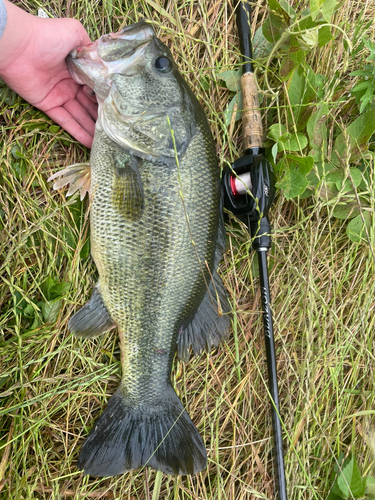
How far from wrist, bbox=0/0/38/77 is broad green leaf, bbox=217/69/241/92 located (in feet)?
3.29

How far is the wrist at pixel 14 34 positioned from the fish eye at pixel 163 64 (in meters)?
0.63

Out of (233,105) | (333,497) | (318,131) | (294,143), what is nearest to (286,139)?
(294,143)

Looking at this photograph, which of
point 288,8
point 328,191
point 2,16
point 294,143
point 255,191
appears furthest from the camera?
point 328,191

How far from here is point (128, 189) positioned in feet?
5.41

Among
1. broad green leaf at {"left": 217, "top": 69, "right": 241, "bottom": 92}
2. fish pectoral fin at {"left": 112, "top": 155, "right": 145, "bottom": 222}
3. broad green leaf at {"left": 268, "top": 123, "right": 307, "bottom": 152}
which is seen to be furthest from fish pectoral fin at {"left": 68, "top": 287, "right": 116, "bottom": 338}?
broad green leaf at {"left": 217, "top": 69, "right": 241, "bottom": 92}

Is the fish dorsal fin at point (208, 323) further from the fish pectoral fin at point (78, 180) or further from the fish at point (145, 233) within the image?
the fish pectoral fin at point (78, 180)

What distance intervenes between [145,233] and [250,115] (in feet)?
2.90

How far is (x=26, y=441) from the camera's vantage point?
1754 mm

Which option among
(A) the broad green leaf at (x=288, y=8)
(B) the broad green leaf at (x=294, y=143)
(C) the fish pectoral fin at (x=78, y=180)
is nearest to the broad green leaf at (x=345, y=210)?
(B) the broad green leaf at (x=294, y=143)

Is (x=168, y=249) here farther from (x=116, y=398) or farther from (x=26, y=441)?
(x=26, y=441)

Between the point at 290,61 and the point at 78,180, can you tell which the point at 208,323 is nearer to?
the point at 78,180

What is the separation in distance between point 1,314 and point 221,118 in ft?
5.30

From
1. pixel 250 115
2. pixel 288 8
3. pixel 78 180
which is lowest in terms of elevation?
pixel 78 180

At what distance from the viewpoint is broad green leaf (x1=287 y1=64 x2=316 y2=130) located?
1.93 metres
